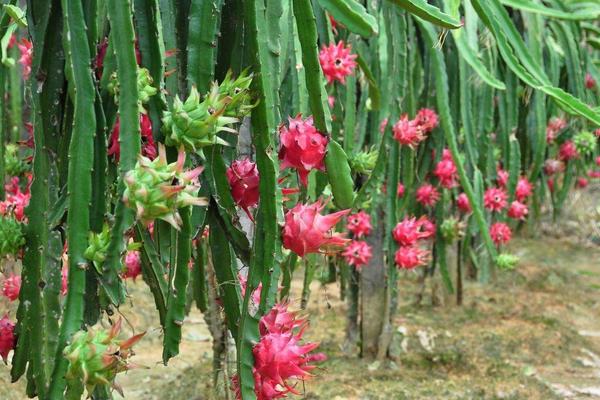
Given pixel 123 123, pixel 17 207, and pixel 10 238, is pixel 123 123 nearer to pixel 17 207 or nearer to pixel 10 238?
pixel 10 238

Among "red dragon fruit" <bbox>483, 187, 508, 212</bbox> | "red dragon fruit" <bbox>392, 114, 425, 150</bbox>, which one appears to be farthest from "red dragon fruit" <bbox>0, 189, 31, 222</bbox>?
"red dragon fruit" <bbox>483, 187, 508, 212</bbox>

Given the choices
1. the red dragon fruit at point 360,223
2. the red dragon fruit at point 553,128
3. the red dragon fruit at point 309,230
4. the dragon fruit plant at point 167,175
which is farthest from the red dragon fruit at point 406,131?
the red dragon fruit at point 553,128

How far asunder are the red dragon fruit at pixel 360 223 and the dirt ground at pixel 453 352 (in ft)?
1.29

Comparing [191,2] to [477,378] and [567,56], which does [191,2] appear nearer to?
[477,378]

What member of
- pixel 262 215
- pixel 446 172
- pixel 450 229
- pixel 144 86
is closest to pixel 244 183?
pixel 262 215

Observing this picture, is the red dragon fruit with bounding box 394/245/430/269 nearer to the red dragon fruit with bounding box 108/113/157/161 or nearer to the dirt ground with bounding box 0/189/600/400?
the dirt ground with bounding box 0/189/600/400

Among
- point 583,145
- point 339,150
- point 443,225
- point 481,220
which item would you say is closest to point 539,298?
point 583,145

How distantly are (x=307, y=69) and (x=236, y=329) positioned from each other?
1.30 feet

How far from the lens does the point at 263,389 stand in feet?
3.27

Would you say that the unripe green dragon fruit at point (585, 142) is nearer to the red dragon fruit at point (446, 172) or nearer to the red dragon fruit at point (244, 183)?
the red dragon fruit at point (446, 172)

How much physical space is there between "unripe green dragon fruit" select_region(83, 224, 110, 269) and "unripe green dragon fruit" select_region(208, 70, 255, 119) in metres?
0.21

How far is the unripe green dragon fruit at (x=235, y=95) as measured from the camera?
0.95 meters

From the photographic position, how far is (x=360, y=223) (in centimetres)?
283

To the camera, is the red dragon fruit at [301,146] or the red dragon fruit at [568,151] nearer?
the red dragon fruit at [301,146]
